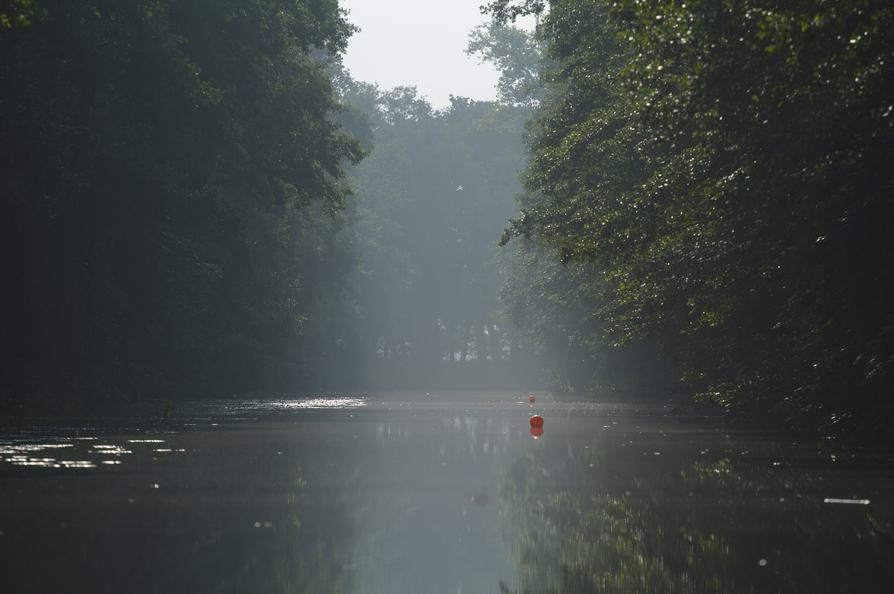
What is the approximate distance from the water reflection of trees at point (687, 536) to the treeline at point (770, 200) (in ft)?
18.0

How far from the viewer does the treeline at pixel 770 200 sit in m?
18.0

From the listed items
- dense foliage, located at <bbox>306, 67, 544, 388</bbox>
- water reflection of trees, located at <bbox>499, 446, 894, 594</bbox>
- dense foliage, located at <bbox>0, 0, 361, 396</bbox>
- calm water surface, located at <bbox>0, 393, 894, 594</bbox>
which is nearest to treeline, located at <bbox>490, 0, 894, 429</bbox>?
calm water surface, located at <bbox>0, 393, 894, 594</bbox>

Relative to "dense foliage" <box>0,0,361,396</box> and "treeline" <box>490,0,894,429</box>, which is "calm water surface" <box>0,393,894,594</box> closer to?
"treeline" <box>490,0,894,429</box>

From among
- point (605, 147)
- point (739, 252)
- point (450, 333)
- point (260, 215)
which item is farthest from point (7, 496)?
point (450, 333)

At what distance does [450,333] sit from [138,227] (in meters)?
88.5

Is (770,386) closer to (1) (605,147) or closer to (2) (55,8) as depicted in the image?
(1) (605,147)

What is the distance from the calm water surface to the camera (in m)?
8.12

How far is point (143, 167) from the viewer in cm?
3619

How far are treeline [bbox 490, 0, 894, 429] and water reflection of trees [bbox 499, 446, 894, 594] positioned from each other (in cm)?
548

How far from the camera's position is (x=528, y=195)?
218 feet

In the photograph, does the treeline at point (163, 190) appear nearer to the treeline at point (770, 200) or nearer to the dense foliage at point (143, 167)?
the dense foliage at point (143, 167)

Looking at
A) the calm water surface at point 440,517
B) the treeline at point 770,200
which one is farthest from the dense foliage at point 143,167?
the calm water surface at point 440,517

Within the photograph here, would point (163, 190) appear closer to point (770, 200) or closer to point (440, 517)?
point (770, 200)

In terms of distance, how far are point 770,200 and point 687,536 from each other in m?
12.3
